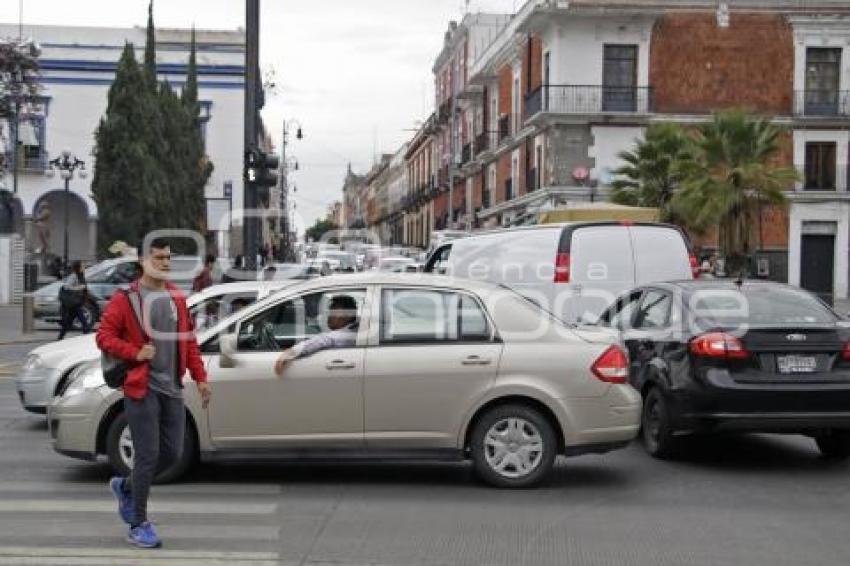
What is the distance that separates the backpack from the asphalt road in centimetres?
101

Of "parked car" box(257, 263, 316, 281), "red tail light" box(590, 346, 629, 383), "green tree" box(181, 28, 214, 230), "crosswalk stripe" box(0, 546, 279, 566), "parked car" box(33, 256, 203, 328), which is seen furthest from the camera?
"green tree" box(181, 28, 214, 230)

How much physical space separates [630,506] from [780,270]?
35646 millimetres

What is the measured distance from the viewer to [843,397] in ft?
28.8

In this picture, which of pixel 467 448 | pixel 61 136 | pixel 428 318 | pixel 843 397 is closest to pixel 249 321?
pixel 428 318

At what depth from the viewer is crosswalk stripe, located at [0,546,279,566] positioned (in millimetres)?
6113

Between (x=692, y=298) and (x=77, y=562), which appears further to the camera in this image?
(x=692, y=298)

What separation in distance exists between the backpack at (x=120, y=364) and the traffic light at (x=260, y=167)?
1214 centimetres

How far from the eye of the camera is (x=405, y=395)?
794 centimetres

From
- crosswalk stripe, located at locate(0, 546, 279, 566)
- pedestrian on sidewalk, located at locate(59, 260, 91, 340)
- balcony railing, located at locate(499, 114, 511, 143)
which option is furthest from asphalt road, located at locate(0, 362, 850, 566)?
balcony railing, located at locate(499, 114, 511, 143)

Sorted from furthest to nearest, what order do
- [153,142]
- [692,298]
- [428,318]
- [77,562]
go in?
[153,142] → [692,298] → [428,318] → [77,562]

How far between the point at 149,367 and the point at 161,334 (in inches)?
8.4

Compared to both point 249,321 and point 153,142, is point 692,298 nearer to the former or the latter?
point 249,321

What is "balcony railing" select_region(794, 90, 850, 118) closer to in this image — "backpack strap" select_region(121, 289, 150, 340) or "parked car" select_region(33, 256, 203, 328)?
"parked car" select_region(33, 256, 203, 328)

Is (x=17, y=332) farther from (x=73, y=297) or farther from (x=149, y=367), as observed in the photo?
(x=149, y=367)
